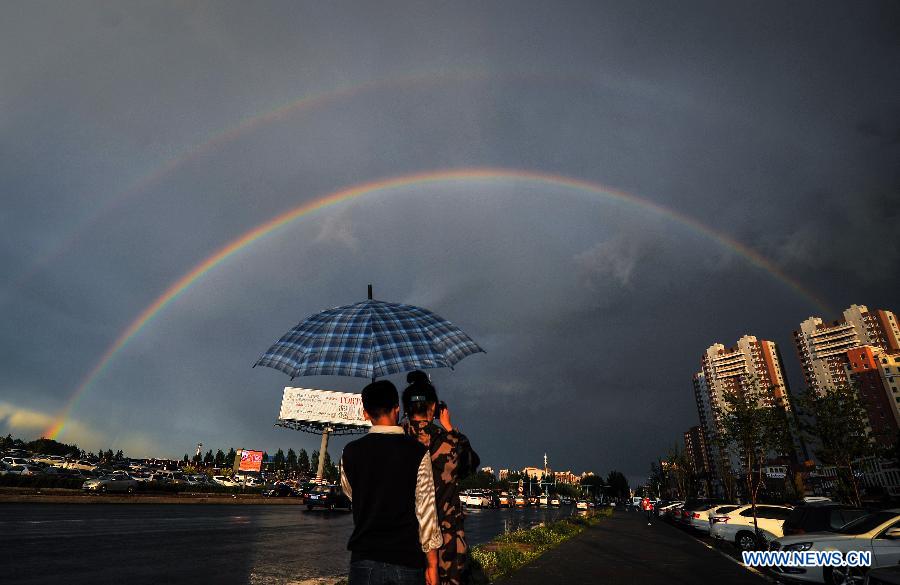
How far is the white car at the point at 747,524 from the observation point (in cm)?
1587

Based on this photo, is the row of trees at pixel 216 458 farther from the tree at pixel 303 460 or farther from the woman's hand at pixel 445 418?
the woman's hand at pixel 445 418

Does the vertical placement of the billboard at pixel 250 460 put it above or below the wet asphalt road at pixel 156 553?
above

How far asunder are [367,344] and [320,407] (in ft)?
215

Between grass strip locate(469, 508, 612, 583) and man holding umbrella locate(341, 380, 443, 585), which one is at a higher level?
Result: man holding umbrella locate(341, 380, 443, 585)

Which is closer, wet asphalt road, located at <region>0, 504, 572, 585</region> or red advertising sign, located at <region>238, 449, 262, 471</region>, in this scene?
wet asphalt road, located at <region>0, 504, 572, 585</region>

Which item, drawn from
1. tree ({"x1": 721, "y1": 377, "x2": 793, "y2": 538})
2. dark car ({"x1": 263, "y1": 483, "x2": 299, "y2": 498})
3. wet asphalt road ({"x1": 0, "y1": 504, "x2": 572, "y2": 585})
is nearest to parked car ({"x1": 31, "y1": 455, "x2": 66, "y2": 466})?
dark car ({"x1": 263, "y1": 483, "x2": 299, "y2": 498})

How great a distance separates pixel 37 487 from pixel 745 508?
3871 cm

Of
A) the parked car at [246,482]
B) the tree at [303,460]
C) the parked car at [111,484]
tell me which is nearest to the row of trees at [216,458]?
the tree at [303,460]

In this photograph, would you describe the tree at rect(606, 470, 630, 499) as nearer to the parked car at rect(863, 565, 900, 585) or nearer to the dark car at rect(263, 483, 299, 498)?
the dark car at rect(263, 483, 299, 498)

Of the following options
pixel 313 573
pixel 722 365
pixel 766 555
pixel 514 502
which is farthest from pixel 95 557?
pixel 722 365

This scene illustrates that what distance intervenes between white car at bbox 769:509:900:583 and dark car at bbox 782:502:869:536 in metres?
1.54

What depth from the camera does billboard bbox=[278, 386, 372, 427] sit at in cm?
6656

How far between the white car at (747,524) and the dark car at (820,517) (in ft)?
13.7

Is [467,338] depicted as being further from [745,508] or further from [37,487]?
[37,487]
